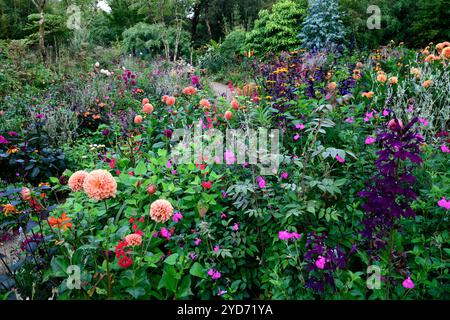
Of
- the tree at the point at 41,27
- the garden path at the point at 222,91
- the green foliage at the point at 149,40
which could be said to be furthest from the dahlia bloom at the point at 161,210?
the green foliage at the point at 149,40

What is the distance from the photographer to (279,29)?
1065 cm

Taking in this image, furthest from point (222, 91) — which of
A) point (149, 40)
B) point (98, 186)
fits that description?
point (98, 186)

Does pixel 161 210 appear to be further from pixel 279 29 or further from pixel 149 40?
pixel 149 40

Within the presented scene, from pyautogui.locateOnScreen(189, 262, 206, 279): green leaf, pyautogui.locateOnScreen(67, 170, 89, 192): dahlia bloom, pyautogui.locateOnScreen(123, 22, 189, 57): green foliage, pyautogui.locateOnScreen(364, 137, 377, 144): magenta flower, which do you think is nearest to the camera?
pyautogui.locateOnScreen(67, 170, 89, 192): dahlia bloom

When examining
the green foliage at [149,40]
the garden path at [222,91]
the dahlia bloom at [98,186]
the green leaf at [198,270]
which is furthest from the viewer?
the green foliage at [149,40]

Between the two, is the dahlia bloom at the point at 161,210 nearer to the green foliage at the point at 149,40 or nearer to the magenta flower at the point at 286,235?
the magenta flower at the point at 286,235

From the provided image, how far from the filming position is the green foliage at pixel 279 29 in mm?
10453

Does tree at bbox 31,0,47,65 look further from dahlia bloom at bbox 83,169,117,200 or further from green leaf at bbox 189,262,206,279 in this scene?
green leaf at bbox 189,262,206,279

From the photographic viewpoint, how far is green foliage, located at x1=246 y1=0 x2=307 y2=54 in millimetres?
10453

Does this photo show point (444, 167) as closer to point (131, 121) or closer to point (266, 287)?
point (266, 287)

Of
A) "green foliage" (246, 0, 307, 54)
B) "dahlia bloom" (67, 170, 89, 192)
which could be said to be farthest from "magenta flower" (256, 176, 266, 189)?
"green foliage" (246, 0, 307, 54)

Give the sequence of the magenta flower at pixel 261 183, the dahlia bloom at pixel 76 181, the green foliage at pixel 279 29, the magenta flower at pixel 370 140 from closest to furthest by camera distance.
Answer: the dahlia bloom at pixel 76 181
the magenta flower at pixel 261 183
the magenta flower at pixel 370 140
the green foliage at pixel 279 29
